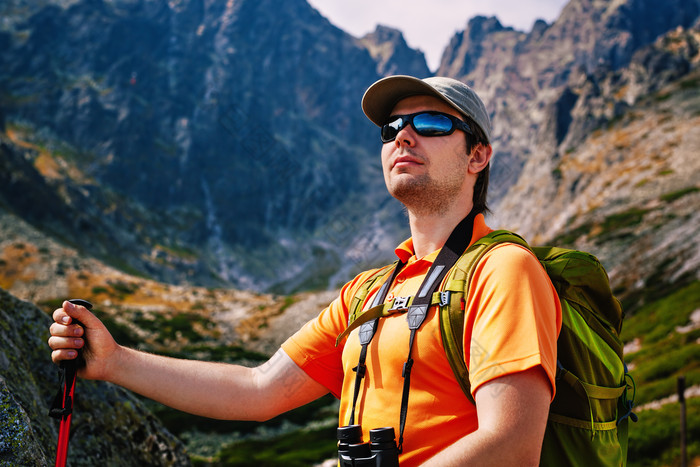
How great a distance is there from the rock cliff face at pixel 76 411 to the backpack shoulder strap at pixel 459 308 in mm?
3107

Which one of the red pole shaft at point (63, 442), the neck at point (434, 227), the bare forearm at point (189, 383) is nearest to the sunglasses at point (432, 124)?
the neck at point (434, 227)

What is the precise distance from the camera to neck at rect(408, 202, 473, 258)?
4.26 meters

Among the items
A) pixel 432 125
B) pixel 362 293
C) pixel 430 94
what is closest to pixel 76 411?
pixel 362 293

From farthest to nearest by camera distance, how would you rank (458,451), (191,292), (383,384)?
(191,292) < (383,384) < (458,451)

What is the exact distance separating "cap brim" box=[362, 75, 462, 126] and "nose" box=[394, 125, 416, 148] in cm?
37

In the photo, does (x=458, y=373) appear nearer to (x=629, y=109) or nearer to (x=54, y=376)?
(x=54, y=376)

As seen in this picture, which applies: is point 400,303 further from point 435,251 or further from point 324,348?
point 324,348

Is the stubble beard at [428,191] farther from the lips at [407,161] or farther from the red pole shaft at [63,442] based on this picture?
the red pole shaft at [63,442]

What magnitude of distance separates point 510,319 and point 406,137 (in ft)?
6.64

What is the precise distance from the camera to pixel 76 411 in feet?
19.8

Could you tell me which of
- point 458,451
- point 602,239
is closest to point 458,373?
point 458,451

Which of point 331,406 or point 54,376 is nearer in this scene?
point 54,376

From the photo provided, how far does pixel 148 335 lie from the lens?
80.3 metres

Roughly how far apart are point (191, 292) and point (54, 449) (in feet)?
404
